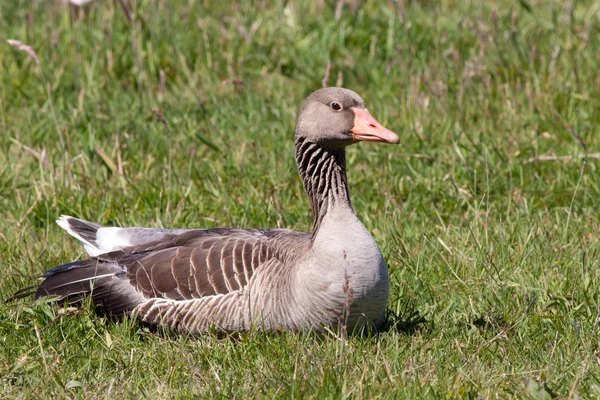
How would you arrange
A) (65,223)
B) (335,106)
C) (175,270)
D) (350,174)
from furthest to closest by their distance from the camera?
(350,174) < (65,223) < (175,270) < (335,106)

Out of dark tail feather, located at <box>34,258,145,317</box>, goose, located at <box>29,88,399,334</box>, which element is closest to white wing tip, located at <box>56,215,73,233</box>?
goose, located at <box>29,88,399,334</box>

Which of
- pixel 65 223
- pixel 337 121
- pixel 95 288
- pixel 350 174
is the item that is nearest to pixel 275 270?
pixel 337 121

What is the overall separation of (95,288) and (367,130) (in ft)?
5.94

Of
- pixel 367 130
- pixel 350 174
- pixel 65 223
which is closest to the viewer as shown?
pixel 367 130

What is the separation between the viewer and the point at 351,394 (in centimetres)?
383

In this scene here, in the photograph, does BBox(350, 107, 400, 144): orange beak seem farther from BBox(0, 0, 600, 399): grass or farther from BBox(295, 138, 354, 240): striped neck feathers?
BBox(0, 0, 600, 399): grass

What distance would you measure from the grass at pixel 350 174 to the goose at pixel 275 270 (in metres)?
0.15

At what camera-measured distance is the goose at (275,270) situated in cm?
461

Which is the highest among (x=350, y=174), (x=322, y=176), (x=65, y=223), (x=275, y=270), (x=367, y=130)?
(x=367, y=130)

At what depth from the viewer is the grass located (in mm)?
4273

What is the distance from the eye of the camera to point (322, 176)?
496 cm

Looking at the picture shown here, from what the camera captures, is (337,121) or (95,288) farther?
(95,288)

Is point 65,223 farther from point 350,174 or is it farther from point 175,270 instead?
point 350,174

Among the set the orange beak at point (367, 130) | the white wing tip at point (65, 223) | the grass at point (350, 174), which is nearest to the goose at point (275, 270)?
the orange beak at point (367, 130)
